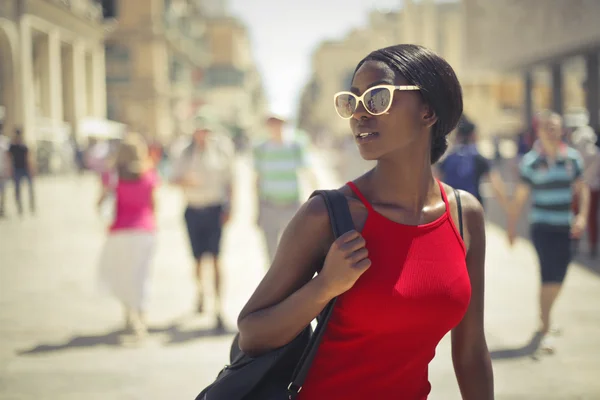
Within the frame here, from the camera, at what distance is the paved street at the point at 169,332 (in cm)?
520

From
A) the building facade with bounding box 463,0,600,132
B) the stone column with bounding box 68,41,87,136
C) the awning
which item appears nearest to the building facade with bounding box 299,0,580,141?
the building facade with bounding box 463,0,600,132

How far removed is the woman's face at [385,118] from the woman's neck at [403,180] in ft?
0.12

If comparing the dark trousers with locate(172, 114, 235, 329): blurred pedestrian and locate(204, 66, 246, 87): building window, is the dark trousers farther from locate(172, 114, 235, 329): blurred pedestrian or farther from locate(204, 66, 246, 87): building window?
locate(204, 66, 246, 87): building window

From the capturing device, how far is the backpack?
22.9 ft

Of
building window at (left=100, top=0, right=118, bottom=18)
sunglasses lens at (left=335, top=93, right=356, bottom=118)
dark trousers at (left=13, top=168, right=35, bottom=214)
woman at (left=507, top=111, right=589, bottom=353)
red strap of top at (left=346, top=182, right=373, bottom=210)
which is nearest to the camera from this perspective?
red strap of top at (left=346, top=182, right=373, bottom=210)

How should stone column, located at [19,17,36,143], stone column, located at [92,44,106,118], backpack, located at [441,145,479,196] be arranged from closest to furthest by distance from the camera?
1. backpack, located at [441,145,479,196]
2. stone column, located at [19,17,36,143]
3. stone column, located at [92,44,106,118]

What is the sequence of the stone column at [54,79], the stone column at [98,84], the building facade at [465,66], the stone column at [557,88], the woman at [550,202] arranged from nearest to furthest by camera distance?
the woman at [550,202]
the stone column at [557,88]
the stone column at [54,79]
the stone column at [98,84]
the building facade at [465,66]

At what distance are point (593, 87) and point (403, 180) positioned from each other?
99.3 ft

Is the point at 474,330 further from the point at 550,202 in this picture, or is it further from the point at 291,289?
the point at 550,202

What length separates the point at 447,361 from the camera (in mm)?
5688

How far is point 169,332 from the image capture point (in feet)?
22.3

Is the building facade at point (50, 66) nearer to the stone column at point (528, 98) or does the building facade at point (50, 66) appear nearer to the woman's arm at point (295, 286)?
the stone column at point (528, 98)

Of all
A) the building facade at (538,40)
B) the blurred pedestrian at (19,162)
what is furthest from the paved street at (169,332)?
the building facade at (538,40)

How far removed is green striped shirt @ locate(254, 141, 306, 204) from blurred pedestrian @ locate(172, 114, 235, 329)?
43cm
